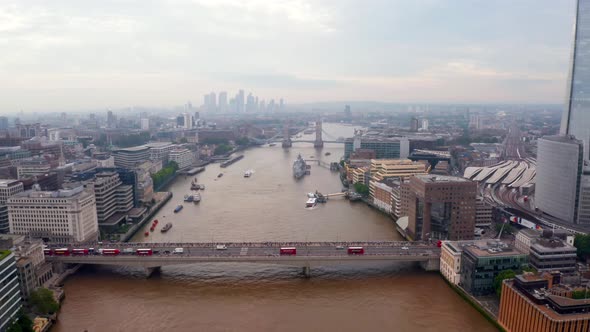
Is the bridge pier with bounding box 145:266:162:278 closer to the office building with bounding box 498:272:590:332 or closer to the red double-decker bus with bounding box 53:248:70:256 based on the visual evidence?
the red double-decker bus with bounding box 53:248:70:256

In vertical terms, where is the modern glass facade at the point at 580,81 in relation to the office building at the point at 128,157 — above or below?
above

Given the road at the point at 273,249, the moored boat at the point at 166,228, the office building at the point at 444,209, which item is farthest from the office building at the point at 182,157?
the office building at the point at 444,209

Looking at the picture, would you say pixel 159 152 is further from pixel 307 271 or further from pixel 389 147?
pixel 307 271

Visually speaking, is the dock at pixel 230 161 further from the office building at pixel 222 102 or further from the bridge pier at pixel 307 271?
the office building at pixel 222 102

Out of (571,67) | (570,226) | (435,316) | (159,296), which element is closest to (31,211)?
(159,296)

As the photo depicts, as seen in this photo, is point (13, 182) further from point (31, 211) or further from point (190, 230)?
point (190, 230)
